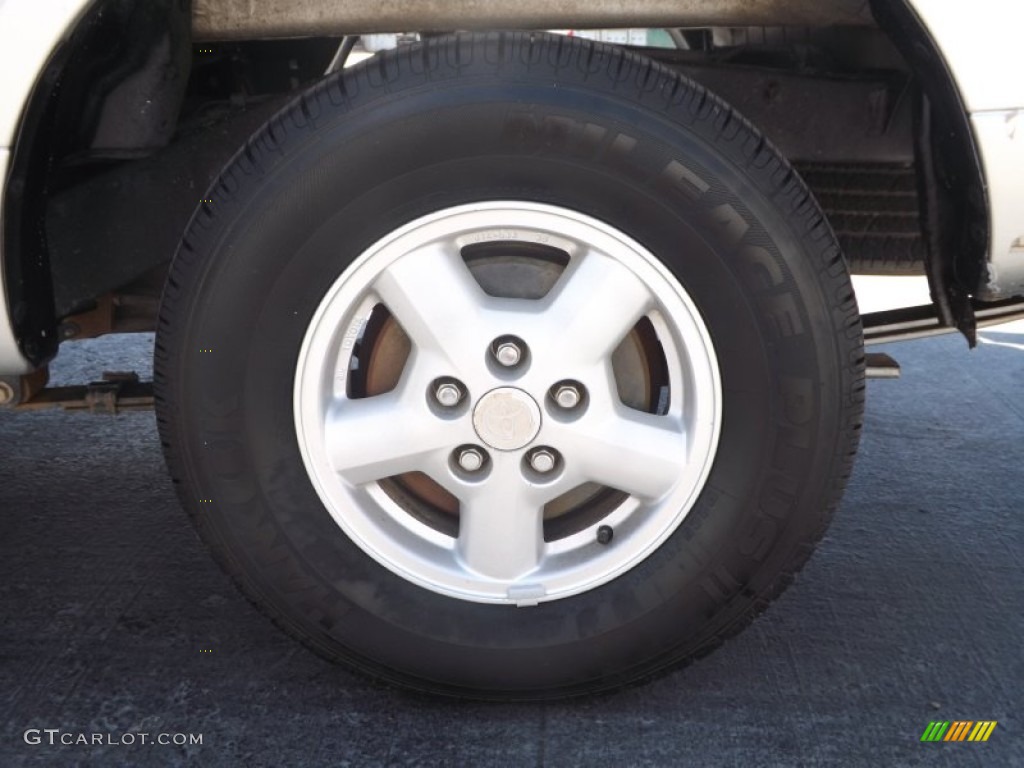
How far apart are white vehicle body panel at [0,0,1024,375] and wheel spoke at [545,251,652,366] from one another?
0.64 m

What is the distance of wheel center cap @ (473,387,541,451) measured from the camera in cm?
201

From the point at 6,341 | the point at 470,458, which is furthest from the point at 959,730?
the point at 6,341

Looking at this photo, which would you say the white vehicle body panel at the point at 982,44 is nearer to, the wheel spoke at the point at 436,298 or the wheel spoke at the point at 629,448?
the wheel spoke at the point at 629,448

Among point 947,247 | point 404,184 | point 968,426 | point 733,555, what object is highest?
→ point 404,184

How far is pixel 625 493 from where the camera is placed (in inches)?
84.0

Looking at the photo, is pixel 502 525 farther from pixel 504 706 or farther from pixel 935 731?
pixel 935 731

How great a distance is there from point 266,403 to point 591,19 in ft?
3.04

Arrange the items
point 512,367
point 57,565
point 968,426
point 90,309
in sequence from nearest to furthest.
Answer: point 512,367, point 90,309, point 57,565, point 968,426

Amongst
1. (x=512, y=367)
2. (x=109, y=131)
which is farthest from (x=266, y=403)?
(x=109, y=131)

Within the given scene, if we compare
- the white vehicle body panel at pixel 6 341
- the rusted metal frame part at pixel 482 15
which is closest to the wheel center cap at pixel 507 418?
the rusted metal frame part at pixel 482 15

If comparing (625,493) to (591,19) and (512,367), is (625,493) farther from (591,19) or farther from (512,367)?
(591,19)

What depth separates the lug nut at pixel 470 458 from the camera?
81.1 inches

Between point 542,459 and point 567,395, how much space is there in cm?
13

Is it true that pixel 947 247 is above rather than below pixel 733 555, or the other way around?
above
